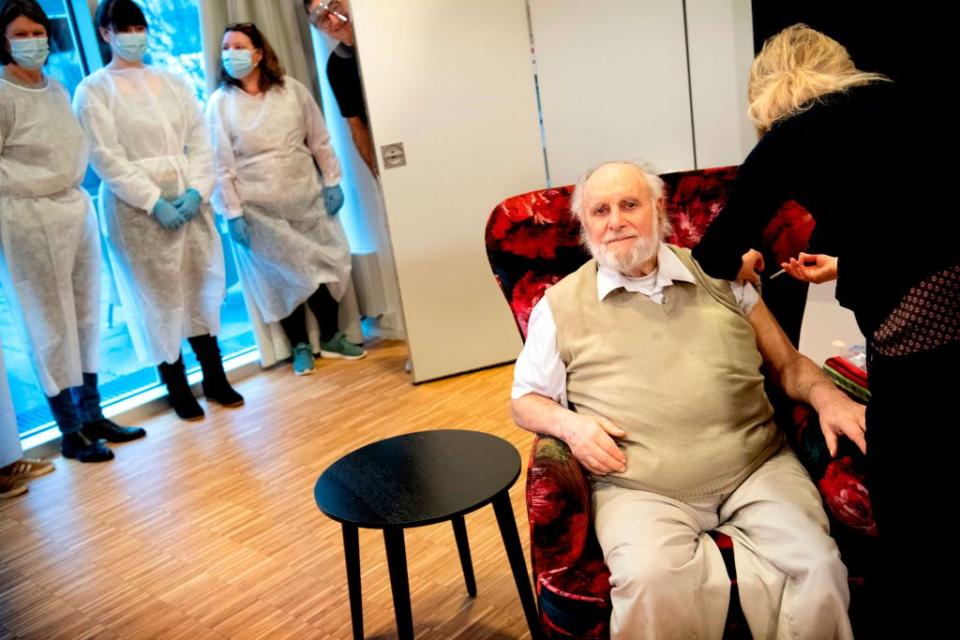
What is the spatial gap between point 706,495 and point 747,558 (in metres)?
0.19

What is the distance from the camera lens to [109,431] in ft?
12.2

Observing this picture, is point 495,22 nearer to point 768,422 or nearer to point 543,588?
point 768,422

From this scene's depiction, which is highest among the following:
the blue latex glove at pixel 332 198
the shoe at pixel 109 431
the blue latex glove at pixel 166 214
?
the blue latex glove at pixel 166 214

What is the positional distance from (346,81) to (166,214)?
3.29ft

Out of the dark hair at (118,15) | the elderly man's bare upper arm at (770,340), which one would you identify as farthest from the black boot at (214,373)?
the elderly man's bare upper arm at (770,340)

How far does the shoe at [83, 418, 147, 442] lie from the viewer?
3686 mm

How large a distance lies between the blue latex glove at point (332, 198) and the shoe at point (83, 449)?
136 cm

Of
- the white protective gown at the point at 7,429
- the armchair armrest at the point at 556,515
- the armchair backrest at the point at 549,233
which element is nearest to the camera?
the armchair armrest at the point at 556,515

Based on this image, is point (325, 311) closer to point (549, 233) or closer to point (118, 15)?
point (118, 15)

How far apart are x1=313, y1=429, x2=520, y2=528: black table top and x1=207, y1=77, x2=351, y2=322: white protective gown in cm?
220

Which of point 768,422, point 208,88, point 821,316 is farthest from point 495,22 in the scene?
point 768,422

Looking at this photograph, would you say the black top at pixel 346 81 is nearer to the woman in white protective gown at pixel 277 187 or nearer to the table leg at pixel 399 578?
the woman in white protective gown at pixel 277 187

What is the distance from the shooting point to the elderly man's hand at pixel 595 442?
1.76 m

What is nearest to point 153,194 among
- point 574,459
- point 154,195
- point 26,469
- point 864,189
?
point 154,195
